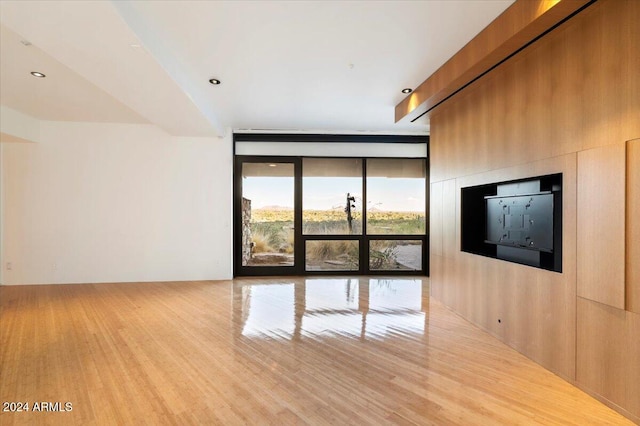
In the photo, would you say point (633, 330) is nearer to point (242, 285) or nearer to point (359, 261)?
point (359, 261)

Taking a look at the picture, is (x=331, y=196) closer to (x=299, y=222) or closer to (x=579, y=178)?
(x=299, y=222)

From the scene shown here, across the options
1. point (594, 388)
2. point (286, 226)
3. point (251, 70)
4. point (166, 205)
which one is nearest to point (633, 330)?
point (594, 388)

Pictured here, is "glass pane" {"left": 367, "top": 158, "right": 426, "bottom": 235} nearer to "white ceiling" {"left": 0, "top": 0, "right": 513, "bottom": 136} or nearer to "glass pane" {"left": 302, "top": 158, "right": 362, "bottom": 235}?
"glass pane" {"left": 302, "top": 158, "right": 362, "bottom": 235}

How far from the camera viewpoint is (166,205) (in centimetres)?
574

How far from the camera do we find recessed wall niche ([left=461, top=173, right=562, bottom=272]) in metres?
2.49

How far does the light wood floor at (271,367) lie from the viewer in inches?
76.7

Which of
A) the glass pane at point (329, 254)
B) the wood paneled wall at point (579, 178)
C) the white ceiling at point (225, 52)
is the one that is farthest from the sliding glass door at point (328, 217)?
the wood paneled wall at point (579, 178)

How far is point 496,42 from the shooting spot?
2541 millimetres

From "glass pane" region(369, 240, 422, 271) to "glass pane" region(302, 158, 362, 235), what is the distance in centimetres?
59

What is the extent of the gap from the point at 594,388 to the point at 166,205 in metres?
6.42

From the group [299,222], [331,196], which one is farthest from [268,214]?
[331,196]

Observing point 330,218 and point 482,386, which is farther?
point 330,218

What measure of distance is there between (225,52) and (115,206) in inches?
167

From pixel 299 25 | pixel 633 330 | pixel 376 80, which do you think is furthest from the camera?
pixel 376 80
